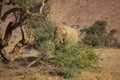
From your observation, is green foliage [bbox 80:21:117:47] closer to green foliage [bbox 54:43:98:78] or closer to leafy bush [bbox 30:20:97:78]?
leafy bush [bbox 30:20:97:78]

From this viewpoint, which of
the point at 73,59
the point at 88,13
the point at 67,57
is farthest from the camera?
the point at 88,13

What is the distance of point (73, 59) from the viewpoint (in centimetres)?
1047

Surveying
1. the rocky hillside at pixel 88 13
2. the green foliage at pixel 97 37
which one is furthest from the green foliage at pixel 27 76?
the rocky hillside at pixel 88 13

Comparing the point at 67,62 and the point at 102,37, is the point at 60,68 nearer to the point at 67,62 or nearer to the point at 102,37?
the point at 67,62

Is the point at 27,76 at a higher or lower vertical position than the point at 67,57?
lower

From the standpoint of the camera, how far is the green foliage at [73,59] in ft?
34.1

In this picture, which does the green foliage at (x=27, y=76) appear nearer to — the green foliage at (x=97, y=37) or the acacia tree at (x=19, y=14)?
the acacia tree at (x=19, y=14)

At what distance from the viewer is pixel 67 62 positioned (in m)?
10.5

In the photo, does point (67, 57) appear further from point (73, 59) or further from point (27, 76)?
point (27, 76)

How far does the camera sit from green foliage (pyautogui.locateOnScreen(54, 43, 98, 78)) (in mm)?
10398

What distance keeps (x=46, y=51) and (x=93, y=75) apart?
1714 mm

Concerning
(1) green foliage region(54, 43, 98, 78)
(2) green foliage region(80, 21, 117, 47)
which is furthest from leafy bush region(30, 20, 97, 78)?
(2) green foliage region(80, 21, 117, 47)

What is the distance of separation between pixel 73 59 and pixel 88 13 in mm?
24948

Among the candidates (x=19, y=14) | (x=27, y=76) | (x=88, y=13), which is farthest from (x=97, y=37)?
(x=88, y=13)
